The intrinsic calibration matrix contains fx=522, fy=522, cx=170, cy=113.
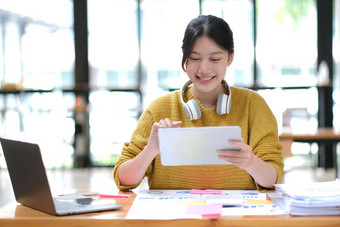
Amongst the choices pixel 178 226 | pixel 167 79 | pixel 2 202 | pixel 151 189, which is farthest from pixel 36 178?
pixel 167 79

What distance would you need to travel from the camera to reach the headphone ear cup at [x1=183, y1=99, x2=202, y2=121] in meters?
2.12

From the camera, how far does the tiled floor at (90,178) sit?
5.96 m

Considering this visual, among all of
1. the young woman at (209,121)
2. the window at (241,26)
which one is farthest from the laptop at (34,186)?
the window at (241,26)

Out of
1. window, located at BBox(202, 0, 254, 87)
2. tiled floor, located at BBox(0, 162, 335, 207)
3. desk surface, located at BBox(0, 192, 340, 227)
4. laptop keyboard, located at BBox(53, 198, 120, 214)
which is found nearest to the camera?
desk surface, located at BBox(0, 192, 340, 227)

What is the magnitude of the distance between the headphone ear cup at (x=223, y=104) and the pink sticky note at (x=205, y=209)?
568 millimetres

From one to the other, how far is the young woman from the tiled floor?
3.59m

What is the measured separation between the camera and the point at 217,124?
2.15 metres

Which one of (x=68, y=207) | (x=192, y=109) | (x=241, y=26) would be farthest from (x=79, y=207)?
(x=241, y=26)

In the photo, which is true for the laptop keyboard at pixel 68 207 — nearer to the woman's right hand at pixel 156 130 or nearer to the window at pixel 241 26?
the woman's right hand at pixel 156 130

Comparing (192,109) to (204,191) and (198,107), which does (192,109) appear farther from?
(204,191)

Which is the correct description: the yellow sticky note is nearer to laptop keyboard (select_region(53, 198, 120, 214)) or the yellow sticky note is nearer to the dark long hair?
laptop keyboard (select_region(53, 198, 120, 214))

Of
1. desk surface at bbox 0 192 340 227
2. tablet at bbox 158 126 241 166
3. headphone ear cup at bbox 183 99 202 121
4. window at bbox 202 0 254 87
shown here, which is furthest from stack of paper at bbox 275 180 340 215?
window at bbox 202 0 254 87

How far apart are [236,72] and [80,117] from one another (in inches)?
92.9

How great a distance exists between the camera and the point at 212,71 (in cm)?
206
